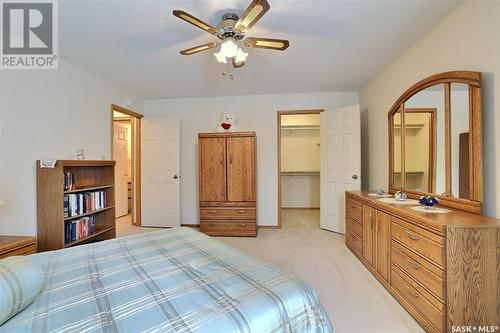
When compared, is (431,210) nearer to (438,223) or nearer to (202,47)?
(438,223)

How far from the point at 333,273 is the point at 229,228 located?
1763 millimetres

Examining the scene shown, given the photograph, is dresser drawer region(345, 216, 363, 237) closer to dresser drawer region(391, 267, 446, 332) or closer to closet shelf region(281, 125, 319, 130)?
dresser drawer region(391, 267, 446, 332)

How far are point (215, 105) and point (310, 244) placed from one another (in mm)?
2901

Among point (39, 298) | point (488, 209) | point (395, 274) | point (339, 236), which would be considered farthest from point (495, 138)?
point (39, 298)

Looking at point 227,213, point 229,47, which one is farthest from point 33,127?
point 227,213

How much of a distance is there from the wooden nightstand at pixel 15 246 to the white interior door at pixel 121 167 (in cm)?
307

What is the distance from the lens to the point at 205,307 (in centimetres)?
91

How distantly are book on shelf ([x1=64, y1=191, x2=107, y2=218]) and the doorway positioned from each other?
1.32m

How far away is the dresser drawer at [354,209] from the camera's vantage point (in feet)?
8.70

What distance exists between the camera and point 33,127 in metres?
2.35

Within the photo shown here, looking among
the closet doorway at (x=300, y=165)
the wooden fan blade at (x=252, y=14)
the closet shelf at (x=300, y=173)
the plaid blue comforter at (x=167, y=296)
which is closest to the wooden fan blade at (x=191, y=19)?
the wooden fan blade at (x=252, y=14)

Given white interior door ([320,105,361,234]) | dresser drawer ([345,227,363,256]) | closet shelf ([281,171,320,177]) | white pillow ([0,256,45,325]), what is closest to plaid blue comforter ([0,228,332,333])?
white pillow ([0,256,45,325])

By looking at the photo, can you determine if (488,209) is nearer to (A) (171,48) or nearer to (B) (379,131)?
(B) (379,131)

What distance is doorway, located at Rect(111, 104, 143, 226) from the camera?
4.32 meters
